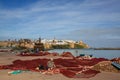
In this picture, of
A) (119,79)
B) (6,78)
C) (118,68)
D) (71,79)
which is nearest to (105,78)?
(119,79)

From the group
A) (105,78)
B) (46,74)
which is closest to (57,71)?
(46,74)

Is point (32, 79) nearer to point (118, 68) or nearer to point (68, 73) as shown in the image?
point (68, 73)

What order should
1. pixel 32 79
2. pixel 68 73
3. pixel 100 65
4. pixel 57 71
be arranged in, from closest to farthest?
pixel 32 79 < pixel 68 73 < pixel 57 71 < pixel 100 65

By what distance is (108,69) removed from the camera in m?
24.8

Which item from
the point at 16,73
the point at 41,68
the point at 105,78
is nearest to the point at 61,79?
the point at 105,78

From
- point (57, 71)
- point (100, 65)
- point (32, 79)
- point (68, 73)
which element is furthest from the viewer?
point (100, 65)

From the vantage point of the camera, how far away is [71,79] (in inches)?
760

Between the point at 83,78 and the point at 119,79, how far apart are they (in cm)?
290

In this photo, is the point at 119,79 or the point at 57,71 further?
the point at 57,71

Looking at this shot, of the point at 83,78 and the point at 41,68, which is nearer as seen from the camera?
the point at 83,78

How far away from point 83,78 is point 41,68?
7.50 m

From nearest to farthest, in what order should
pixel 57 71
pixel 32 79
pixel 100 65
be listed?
pixel 32 79 → pixel 57 71 → pixel 100 65

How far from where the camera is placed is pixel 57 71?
23.6 meters

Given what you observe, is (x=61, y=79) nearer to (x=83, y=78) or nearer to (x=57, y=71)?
(x=83, y=78)
